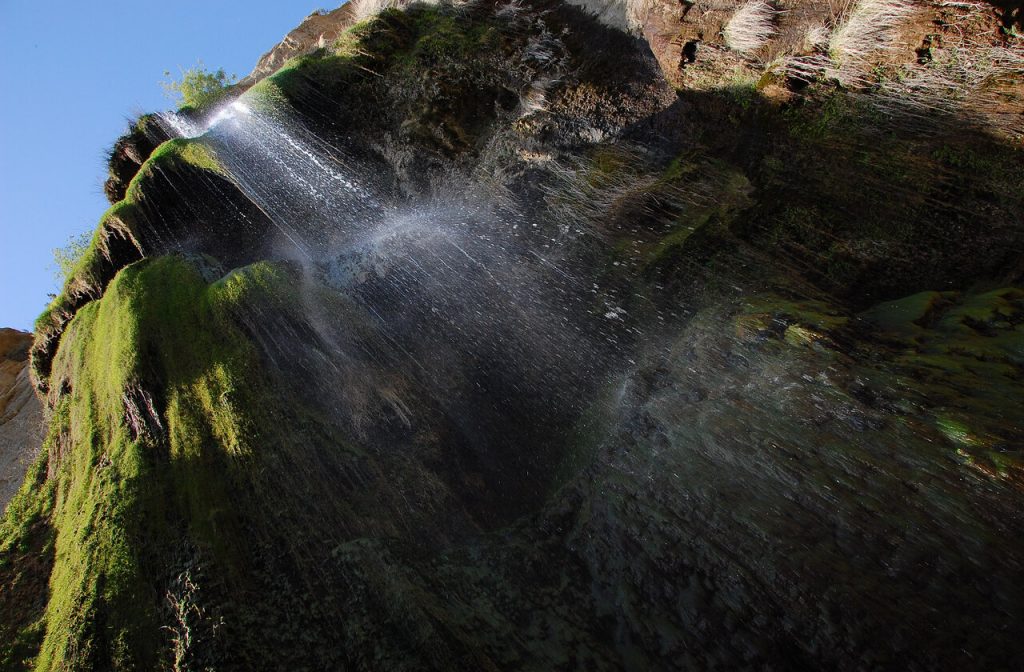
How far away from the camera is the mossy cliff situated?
395 cm

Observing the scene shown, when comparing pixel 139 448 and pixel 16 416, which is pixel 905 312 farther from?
pixel 16 416

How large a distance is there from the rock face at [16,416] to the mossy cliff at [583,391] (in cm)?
412

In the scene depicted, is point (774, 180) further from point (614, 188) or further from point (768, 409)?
point (768, 409)

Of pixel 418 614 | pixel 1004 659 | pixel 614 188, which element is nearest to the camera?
pixel 1004 659

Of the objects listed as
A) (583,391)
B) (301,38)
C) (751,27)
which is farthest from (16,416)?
(751,27)

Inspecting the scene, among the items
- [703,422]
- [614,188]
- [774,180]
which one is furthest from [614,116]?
[703,422]

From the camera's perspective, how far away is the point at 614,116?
305 inches

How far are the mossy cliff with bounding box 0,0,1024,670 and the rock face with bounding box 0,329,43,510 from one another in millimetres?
4115

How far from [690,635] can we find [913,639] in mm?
1553

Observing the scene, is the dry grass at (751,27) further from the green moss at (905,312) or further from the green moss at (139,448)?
the green moss at (139,448)

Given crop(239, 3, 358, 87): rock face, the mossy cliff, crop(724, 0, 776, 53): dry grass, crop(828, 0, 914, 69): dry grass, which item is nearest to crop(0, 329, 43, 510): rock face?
the mossy cliff

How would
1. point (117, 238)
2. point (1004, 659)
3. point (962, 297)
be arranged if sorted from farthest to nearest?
point (117, 238)
point (962, 297)
point (1004, 659)

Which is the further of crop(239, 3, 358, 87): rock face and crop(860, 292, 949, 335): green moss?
crop(239, 3, 358, 87): rock face

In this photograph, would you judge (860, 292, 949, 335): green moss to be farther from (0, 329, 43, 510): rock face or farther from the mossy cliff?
(0, 329, 43, 510): rock face
